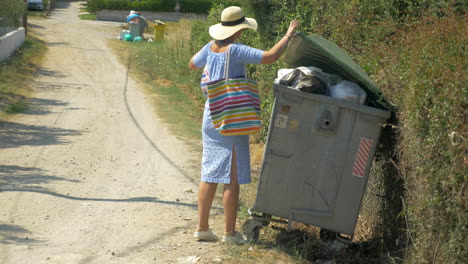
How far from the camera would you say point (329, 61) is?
5699mm

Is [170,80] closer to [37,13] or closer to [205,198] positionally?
[205,198]

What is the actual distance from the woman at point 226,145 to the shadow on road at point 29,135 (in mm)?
5292

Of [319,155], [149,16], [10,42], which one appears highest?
[319,155]

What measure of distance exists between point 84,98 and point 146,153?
20.1 feet

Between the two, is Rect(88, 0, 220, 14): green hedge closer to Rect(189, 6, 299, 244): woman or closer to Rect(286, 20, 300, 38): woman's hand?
Rect(189, 6, 299, 244): woman

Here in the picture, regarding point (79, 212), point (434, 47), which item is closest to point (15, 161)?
point (79, 212)

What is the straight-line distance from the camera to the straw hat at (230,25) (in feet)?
18.2

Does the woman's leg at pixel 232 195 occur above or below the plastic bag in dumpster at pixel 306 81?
below

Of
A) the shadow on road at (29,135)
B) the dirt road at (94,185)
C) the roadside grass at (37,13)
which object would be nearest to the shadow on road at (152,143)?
the dirt road at (94,185)

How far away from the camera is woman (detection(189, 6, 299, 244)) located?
5.48 metres

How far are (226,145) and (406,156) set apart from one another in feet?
4.74

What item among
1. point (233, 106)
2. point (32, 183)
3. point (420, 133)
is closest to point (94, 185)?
point (32, 183)

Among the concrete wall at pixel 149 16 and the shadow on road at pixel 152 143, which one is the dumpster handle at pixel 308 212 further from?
the concrete wall at pixel 149 16

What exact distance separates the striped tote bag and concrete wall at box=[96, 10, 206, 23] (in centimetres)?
4255
